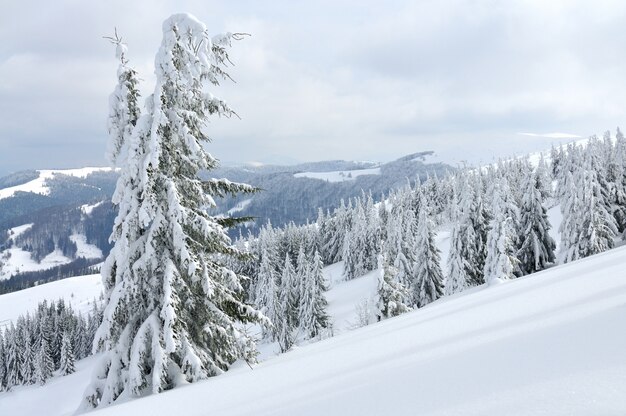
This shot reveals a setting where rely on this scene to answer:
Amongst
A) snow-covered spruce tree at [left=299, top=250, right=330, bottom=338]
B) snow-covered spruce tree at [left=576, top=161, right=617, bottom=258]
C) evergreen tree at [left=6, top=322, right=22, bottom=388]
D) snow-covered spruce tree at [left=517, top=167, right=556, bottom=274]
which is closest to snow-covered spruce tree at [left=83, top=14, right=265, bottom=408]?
snow-covered spruce tree at [left=517, top=167, right=556, bottom=274]

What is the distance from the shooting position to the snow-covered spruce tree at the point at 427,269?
137 ft

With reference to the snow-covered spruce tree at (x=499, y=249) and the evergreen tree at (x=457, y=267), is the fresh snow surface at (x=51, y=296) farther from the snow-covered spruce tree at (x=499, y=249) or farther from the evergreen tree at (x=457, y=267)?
the snow-covered spruce tree at (x=499, y=249)

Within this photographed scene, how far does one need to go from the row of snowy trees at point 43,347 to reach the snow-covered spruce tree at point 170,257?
69.3 m

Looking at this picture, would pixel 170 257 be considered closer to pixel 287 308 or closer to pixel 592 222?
pixel 592 222

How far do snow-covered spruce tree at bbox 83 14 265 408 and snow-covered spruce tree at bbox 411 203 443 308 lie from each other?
33.7 meters

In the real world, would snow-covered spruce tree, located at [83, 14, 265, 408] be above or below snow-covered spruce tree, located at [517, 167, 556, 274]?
above

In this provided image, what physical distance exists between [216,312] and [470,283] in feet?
106

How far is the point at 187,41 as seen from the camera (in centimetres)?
1039

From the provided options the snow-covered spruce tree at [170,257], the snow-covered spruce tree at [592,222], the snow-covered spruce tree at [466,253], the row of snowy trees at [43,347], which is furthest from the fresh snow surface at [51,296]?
the snow-covered spruce tree at [170,257]

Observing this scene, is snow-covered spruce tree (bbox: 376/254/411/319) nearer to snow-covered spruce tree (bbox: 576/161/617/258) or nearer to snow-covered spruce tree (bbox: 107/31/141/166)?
snow-covered spruce tree (bbox: 576/161/617/258)

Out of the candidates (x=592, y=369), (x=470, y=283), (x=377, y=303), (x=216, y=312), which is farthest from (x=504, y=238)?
(x=592, y=369)

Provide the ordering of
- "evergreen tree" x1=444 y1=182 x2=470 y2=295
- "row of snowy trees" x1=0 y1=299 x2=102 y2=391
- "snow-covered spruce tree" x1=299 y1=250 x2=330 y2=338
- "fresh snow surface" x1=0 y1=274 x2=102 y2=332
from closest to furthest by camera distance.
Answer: "evergreen tree" x1=444 y1=182 x2=470 y2=295, "snow-covered spruce tree" x1=299 y1=250 x2=330 y2=338, "row of snowy trees" x1=0 y1=299 x2=102 y2=391, "fresh snow surface" x1=0 y1=274 x2=102 y2=332

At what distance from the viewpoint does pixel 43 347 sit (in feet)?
240

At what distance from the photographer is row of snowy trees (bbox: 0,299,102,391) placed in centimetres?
7450
